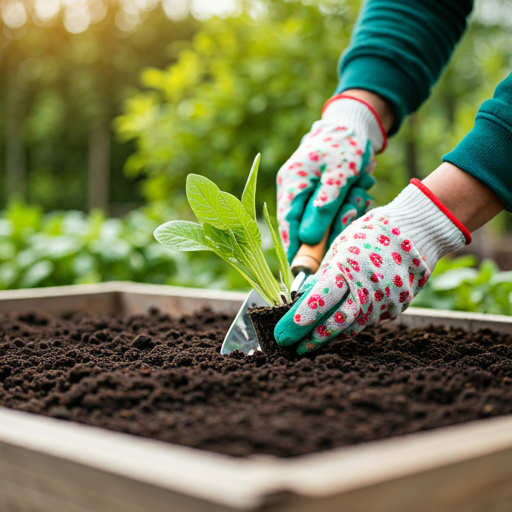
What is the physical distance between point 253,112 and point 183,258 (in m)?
1.21

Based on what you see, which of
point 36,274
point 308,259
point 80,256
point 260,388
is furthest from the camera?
point 80,256

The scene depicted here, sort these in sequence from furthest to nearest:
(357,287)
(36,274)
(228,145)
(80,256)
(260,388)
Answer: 1. (228,145)
2. (80,256)
3. (36,274)
4. (357,287)
5. (260,388)

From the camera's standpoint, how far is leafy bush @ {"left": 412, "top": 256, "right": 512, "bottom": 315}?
92.2 inches

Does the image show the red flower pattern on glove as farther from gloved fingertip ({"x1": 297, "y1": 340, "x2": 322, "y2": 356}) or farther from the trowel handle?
the trowel handle

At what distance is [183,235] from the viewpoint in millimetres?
1441

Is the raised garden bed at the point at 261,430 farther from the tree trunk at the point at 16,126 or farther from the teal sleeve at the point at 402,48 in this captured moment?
the tree trunk at the point at 16,126

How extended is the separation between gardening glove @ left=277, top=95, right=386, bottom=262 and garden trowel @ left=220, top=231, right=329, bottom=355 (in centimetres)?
4

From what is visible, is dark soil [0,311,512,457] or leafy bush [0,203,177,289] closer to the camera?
dark soil [0,311,512,457]

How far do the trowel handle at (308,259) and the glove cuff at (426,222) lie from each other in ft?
1.06

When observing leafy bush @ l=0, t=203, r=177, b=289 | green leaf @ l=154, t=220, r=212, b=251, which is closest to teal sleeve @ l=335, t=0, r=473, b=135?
green leaf @ l=154, t=220, r=212, b=251

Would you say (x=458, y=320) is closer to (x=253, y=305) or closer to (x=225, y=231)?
(x=253, y=305)

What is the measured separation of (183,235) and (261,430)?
72cm

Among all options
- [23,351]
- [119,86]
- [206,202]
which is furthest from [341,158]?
[119,86]

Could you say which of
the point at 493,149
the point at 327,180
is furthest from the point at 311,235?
A: the point at 493,149
